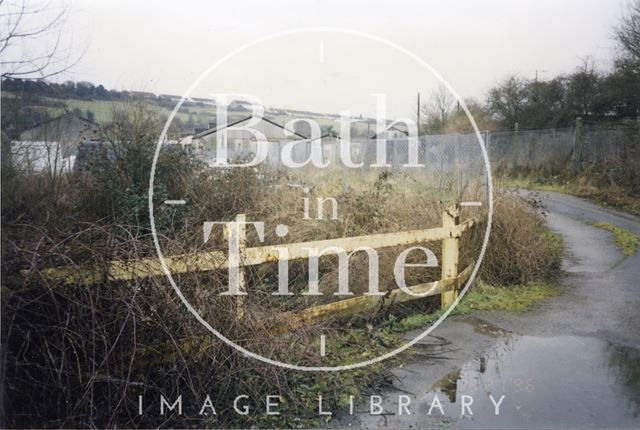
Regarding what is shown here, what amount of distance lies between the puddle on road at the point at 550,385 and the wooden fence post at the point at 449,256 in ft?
2.73

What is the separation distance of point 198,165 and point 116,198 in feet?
4.37

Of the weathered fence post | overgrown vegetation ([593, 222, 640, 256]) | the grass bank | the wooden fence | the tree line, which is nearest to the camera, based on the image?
the wooden fence

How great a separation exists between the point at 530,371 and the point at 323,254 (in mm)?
1920

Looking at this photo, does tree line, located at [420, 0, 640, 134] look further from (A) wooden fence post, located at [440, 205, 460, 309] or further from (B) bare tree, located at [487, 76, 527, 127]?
(A) wooden fence post, located at [440, 205, 460, 309]

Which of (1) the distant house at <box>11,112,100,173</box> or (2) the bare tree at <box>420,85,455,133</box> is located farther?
(2) the bare tree at <box>420,85,455,133</box>

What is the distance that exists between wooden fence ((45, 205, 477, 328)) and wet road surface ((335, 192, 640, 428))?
454 mm

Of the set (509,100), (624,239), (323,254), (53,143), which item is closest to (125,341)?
(323,254)

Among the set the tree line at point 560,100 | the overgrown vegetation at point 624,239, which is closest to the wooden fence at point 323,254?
the overgrown vegetation at point 624,239

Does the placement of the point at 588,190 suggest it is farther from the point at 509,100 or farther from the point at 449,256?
the point at 449,256

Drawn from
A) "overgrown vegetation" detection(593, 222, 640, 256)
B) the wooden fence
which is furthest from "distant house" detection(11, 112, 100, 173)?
"overgrown vegetation" detection(593, 222, 640, 256)

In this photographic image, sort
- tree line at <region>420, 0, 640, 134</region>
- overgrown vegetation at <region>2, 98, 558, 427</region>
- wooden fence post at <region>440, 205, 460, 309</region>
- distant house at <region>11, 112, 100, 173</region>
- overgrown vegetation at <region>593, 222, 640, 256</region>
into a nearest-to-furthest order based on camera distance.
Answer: overgrown vegetation at <region>2, 98, 558, 427</region>, distant house at <region>11, 112, 100, 173</region>, wooden fence post at <region>440, 205, 460, 309</region>, overgrown vegetation at <region>593, 222, 640, 256</region>, tree line at <region>420, 0, 640, 134</region>

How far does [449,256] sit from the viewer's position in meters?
4.85

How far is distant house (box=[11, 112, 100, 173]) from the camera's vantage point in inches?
175

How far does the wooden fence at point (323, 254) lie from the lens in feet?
9.48
